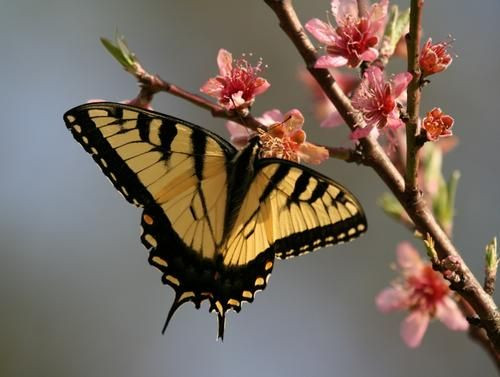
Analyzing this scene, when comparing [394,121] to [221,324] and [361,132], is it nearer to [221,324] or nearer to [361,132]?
[361,132]

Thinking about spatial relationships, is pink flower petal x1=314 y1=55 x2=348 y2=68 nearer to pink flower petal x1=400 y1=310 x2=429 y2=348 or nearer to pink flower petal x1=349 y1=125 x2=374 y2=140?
pink flower petal x1=349 y1=125 x2=374 y2=140

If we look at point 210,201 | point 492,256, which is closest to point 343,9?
point 210,201

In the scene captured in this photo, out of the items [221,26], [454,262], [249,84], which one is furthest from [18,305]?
[454,262]

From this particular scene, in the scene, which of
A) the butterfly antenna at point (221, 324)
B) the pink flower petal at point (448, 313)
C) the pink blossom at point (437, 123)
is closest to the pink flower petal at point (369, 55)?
the pink blossom at point (437, 123)

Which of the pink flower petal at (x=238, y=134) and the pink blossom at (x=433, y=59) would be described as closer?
the pink blossom at (x=433, y=59)

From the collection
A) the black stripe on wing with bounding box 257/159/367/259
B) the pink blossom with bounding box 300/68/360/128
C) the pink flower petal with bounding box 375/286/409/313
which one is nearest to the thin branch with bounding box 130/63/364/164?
the black stripe on wing with bounding box 257/159/367/259

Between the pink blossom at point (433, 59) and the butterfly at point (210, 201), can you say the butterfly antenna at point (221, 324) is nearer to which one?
the butterfly at point (210, 201)

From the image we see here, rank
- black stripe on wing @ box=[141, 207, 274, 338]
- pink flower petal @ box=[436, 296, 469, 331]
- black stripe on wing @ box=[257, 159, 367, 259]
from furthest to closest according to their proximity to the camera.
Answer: pink flower petal @ box=[436, 296, 469, 331] → black stripe on wing @ box=[141, 207, 274, 338] → black stripe on wing @ box=[257, 159, 367, 259]
